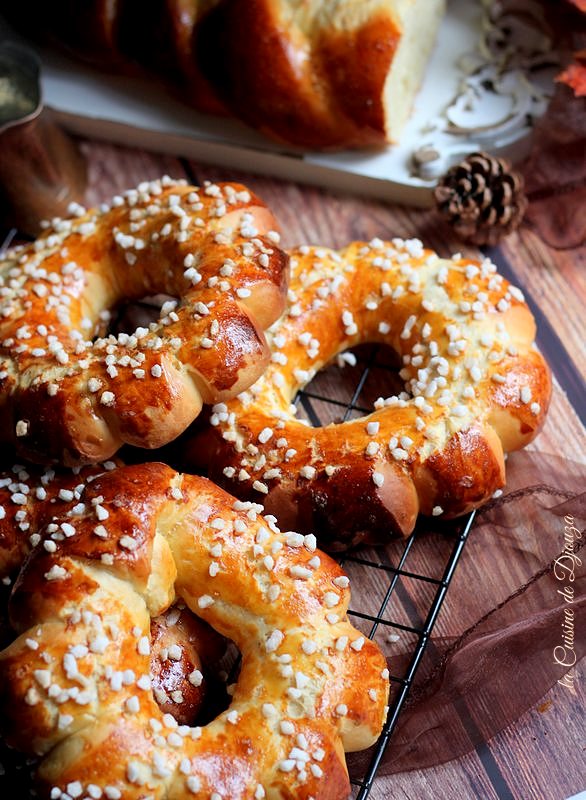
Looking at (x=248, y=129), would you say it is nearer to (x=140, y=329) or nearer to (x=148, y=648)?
(x=140, y=329)

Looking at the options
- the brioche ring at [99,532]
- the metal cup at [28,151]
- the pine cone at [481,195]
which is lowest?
the brioche ring at [99,532]

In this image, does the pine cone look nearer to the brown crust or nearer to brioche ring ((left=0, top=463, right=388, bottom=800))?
the brown crust

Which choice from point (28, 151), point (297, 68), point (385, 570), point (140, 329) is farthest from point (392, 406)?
point (28, 151)

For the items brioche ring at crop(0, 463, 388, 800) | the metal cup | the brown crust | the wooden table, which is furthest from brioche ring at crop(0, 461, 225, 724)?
the brown crust

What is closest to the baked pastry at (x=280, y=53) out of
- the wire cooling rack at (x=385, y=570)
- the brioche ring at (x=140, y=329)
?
the brioche ring at (x=140, y=329)

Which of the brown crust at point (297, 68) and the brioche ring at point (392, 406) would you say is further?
the brown crust at point (297, 68)

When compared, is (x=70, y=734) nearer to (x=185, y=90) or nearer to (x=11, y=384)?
(x=11, y=384)

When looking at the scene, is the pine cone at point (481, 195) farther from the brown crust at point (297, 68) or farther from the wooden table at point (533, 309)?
the brown crust at point (297, 68)

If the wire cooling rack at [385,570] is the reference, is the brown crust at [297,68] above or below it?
above
